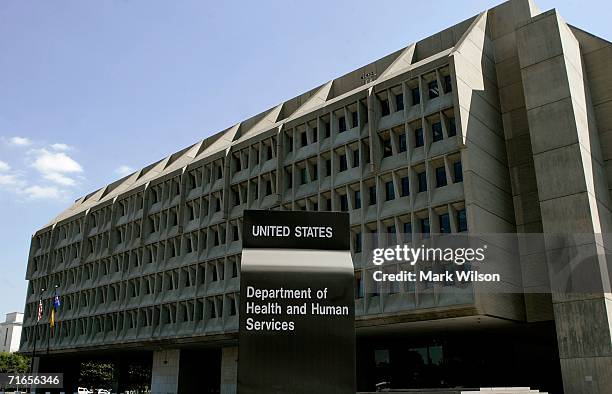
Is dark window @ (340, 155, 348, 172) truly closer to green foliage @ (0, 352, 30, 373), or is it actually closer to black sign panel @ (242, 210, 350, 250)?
black sign panel @ (242, 210, 350, 250)

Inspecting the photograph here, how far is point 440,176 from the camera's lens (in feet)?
108

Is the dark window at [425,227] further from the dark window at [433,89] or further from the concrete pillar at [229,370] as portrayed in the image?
the concrete pillar at [229,370]

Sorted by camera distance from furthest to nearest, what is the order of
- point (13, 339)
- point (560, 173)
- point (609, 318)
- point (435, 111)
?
point (13, 339) < point (435, 111) < point (560, 173) < point (609, 318)

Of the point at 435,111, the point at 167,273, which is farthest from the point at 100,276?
the point at 435,111

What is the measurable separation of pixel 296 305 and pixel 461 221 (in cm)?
2622

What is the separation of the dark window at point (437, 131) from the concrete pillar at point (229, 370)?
77.8ft

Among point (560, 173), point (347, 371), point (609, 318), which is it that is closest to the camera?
point (347, 371)

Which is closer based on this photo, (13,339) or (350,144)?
(350,144)

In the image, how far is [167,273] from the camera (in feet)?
160

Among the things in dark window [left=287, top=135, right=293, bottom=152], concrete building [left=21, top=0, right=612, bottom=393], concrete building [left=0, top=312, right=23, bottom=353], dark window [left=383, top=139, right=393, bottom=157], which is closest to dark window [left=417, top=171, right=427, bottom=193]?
concrete building [left=21, top=0, right=612, bottom=393]

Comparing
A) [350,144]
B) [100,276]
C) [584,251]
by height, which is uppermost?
[350,144]

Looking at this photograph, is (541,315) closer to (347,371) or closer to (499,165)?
(499,165)

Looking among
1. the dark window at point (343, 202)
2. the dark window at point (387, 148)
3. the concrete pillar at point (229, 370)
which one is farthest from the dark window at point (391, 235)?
the concrete pillar at point (229, 370)

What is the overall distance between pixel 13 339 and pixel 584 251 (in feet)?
575
